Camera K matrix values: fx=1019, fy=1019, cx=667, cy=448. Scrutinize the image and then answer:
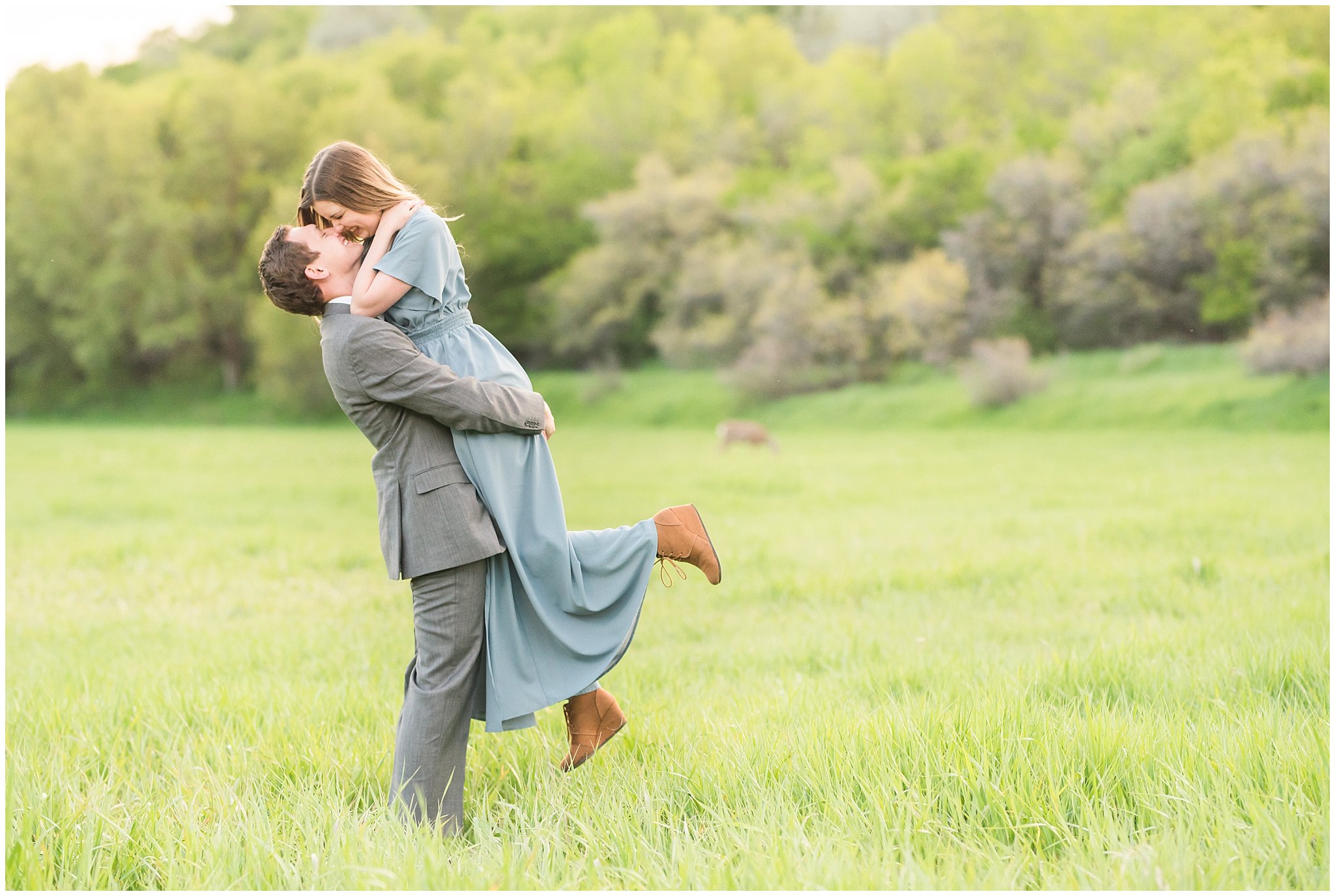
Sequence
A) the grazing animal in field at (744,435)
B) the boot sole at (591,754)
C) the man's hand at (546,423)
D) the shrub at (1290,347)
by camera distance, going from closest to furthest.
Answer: the man's hand at (546,423) < the boot sole at (591,754) < the grazing animal in field at (744,435) < the shrub at (1290,347)

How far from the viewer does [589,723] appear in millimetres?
3275

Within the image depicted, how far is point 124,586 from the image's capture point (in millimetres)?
7246

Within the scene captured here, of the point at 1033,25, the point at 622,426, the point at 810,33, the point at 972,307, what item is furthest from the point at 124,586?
the point at 810,33

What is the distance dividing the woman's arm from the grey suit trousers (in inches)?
31.3

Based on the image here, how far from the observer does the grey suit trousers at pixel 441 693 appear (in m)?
2.99

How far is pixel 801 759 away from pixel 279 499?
10839mm

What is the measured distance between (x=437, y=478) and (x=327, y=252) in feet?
2.43

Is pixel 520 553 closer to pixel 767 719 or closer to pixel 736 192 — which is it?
pixel 767 719

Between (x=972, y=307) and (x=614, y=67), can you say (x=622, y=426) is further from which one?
(x=614, y=67)

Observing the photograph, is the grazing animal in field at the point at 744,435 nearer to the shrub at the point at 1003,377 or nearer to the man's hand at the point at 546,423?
the shrub at the point at 1003,377

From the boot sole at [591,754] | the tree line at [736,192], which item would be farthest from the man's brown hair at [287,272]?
the tree line at [736,192]

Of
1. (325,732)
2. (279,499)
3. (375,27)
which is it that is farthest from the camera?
(375,27)

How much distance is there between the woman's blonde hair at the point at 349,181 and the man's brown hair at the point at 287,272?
131 mm

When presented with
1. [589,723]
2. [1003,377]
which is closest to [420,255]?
[589,723]
